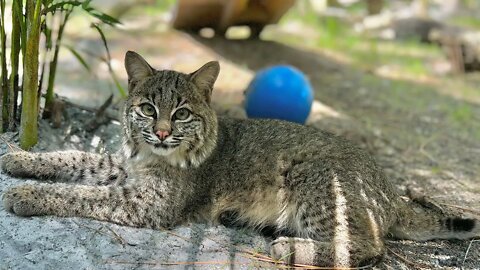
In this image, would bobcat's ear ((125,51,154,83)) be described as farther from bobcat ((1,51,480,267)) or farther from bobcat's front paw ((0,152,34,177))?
bobcat's front paw ((0,152,34,177))

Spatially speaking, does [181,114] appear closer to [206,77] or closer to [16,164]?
[206,77]

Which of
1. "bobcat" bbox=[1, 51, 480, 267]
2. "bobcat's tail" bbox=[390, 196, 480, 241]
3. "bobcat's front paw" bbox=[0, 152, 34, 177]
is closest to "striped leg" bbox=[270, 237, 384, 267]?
"bobcat" bbox=[1, 51, 480, 267]

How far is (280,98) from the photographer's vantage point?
6.31 metres

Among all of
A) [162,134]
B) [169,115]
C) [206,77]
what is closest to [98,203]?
[162,134]

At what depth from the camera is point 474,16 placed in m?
15.2

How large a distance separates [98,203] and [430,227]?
234 cm

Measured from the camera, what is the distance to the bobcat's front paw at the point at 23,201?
381 centimetres

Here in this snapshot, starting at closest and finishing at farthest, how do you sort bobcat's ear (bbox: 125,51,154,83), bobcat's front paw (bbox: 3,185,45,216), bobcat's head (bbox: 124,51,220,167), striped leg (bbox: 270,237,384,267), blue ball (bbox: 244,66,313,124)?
bobcat's front paw (bbox: 3,185,45,216) → striped leg (bbox: 270,237,384,267) → bobcat's head (bbox: 124,51,220,167) → bobcat's ear (bbox: 125,51,154,83) → blue ball (bbox: 244,66,313,124)

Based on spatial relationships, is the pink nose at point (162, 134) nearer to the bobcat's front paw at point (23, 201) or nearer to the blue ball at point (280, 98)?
the bobcat's front paw at point (23, 201)

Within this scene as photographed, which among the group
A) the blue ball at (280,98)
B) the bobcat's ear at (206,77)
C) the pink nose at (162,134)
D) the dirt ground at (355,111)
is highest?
the bobcat's ear at (206,77)

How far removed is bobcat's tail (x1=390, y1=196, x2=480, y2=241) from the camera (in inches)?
174

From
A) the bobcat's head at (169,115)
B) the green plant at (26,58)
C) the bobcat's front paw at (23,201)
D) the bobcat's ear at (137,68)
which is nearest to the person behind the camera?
the bobcat's front paw at (23,201)

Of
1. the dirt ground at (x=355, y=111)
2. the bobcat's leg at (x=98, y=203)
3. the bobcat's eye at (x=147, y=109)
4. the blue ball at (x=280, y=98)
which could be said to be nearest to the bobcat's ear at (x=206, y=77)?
the bobcat's eye at (x=147, y=109)

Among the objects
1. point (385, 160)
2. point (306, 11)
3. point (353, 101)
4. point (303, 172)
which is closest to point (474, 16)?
point (306, 11)
